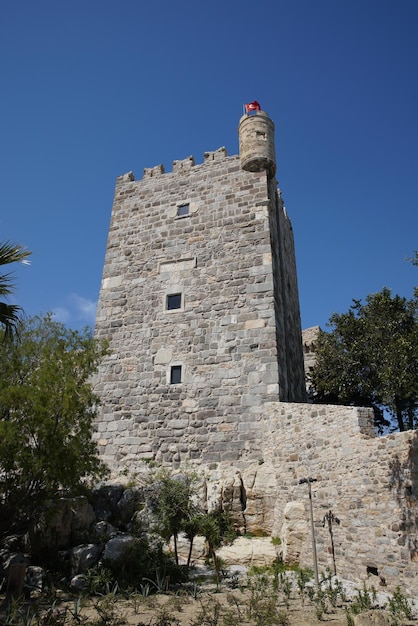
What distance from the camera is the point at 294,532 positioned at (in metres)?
9.62

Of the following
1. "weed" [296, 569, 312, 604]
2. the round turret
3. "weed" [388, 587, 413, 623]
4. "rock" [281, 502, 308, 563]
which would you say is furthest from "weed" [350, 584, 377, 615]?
the round turret

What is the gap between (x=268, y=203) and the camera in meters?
14.8

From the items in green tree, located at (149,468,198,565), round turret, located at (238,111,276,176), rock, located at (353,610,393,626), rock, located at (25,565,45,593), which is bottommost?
rock, located at (353,610,393,626)

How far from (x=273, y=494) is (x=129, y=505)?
3505 millimetres

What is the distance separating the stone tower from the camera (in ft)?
41.5

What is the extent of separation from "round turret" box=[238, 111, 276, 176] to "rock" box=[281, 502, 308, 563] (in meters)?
10.3

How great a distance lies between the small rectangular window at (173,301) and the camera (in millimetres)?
14477

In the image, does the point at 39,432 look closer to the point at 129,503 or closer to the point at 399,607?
the point at 129,503

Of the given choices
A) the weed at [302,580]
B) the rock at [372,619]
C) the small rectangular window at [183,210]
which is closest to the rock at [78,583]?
the weed at [302,580]

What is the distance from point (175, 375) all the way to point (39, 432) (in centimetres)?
495

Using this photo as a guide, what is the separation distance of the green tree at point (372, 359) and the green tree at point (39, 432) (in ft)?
37.6

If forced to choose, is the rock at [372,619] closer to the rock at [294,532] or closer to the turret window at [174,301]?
the rock at [294,532]

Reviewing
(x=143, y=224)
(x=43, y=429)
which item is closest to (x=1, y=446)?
(x=43, y=429)

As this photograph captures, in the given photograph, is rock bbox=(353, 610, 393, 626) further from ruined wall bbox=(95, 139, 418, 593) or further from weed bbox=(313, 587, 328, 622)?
ruined wall bbox=(95, 139, 418, 593)
